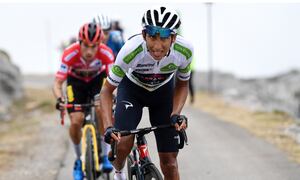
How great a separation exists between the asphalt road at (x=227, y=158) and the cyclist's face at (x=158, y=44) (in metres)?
3.51

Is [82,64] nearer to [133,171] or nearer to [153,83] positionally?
[153,83]

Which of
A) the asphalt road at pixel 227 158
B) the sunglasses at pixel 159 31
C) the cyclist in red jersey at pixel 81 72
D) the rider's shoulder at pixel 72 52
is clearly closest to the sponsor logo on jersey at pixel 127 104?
the sunglasses at pixel 159 31

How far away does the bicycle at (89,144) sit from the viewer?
312 inches

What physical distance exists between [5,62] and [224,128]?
34.6 feet

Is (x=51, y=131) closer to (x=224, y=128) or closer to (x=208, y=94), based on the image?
(x=224, y=128)

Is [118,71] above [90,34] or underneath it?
above

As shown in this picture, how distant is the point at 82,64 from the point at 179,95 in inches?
97.7

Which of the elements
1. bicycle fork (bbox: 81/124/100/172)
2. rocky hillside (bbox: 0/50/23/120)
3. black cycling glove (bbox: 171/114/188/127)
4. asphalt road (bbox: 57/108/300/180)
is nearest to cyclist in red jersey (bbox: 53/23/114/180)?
bicycle fork (bbox: 81/124/100/172)

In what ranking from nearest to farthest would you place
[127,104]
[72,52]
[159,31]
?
1. [159,31]
2. [127,104]
3. [72,52]

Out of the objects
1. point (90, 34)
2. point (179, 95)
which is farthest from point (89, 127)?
point (179, 95)

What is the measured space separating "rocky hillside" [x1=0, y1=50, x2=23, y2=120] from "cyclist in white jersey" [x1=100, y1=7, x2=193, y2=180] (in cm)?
1278

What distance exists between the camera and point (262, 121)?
14.2 metres

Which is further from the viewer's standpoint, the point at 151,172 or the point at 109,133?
the point at 151,172

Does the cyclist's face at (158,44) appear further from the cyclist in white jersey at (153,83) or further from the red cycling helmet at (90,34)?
the red cycling helmet at (90,34)
